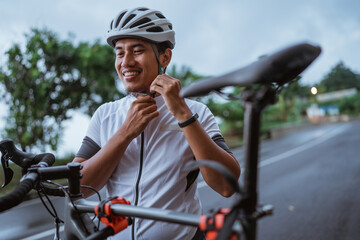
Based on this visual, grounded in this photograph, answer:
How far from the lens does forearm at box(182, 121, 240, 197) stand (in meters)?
1.31

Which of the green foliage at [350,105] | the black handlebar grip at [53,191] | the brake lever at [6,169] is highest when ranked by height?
the brake lever at [6,169]

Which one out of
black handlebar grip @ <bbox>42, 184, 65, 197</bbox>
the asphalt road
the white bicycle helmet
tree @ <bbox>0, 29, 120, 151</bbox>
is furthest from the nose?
tree @ <bbox>0, 29, 120, 151</bbox>

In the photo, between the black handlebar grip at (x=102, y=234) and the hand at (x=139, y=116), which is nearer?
the black handlebar grip at (x=102, y=234)

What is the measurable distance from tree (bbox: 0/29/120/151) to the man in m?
9.39

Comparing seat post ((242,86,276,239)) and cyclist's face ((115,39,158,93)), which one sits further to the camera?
cyclist's face ((115,39,158,93))

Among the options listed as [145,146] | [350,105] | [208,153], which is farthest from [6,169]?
[350,105]

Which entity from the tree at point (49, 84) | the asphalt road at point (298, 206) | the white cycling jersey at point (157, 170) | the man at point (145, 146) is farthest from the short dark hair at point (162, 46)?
the tree at point (49, 84)

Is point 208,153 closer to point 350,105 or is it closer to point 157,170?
point 157,170

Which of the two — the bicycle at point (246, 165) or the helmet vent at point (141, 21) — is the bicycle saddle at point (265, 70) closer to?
the bicycle at point (246, 165)

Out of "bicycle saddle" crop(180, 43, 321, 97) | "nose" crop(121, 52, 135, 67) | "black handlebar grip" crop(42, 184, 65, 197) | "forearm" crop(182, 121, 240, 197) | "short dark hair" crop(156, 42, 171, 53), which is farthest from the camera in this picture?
"short dark hair" crop(156, 42, 171, 53)

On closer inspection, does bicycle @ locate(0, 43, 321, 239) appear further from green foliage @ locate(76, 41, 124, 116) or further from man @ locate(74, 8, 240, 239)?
green foliage @ locate(76, 41, 124, 116)

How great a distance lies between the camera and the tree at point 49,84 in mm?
10008

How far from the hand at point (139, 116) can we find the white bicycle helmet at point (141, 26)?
334 mm

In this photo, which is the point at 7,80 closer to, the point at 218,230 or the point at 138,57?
the point at 138,57
